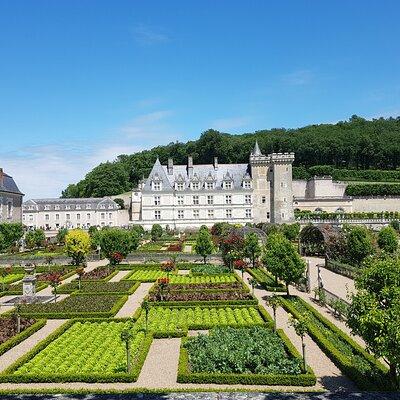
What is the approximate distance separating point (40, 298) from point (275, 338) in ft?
47.7

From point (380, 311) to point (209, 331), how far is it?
7.91 metres

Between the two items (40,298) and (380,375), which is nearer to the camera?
(380,375)

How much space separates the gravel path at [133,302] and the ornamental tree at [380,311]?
12218mm

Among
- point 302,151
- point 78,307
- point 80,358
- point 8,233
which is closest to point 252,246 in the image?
point 78,307

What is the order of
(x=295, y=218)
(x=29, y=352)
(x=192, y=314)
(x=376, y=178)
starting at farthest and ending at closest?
1. (x=376, y=178)
2. (x=295, y=218)
3. (x=192, y=314)
4. (x=29, y=352)

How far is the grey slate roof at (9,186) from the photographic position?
56500mm

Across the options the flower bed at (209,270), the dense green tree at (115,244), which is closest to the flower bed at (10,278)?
the dense green tree at (115,244)

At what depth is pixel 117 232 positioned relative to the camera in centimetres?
3669

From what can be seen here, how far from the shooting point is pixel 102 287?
27719 mm

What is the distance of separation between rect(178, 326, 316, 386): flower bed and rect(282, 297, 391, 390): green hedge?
3.81ft

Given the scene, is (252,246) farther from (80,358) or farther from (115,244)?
(80,358)

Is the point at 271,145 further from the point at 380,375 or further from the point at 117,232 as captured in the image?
the point at 380,375

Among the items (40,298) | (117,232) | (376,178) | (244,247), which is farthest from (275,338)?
(376,178)

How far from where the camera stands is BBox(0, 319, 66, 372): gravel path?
49.8ft
